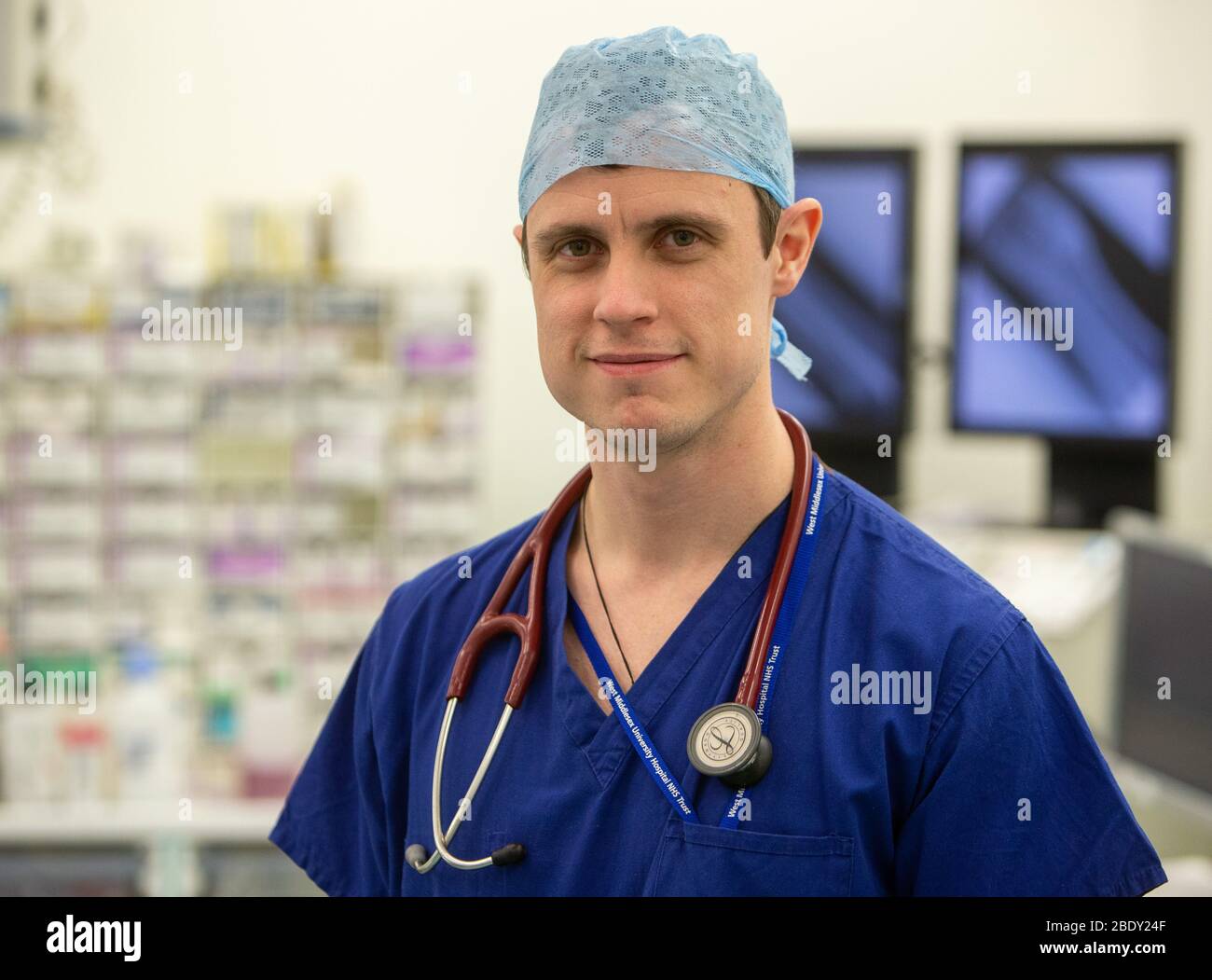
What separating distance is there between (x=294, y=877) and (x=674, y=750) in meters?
1.83

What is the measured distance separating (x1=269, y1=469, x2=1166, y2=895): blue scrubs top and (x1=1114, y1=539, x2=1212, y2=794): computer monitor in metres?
1.28

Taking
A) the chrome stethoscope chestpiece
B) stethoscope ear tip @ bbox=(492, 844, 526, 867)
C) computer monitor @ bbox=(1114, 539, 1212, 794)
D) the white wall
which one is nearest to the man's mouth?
the chrome stethoscope chestpiece

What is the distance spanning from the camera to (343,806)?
136 centimetres

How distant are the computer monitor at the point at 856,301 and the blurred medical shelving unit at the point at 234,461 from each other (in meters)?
1.42

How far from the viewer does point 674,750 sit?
3.71ft

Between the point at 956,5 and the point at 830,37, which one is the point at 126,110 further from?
the point at 956,5

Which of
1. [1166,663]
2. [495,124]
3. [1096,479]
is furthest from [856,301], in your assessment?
[495,124]

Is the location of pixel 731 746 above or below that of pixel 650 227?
below

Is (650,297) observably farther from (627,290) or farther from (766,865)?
(766,865)

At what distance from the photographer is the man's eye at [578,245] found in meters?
1.12

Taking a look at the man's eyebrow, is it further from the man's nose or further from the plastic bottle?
the plastic bottle

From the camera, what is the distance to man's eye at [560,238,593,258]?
3.67ft

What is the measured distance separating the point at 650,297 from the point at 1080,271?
2.42 metres
